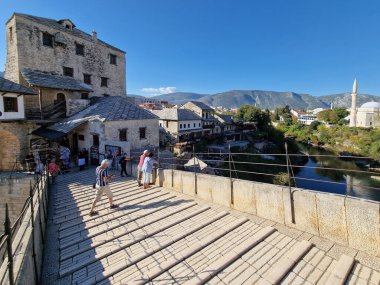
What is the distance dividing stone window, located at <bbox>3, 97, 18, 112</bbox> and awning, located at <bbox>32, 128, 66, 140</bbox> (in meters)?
2.33

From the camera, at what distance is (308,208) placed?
5.47m

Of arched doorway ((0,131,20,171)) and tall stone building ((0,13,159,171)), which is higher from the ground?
tall stone building ((0,13,159,171))

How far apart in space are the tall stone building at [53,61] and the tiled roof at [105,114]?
6.77 feet

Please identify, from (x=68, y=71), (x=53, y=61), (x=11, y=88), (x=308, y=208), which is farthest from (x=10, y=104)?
(x=308, y=208)

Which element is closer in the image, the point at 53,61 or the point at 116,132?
the point at 116,132

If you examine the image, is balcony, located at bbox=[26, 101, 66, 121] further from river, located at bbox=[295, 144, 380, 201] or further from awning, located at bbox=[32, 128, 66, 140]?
river, located at bbox=[295, 144, 380, 201]

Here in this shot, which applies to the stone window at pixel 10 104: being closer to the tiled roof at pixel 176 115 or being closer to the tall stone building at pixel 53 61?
the tall stone building at pixel 53 61

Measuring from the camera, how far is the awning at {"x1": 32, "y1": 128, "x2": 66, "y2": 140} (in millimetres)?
15677

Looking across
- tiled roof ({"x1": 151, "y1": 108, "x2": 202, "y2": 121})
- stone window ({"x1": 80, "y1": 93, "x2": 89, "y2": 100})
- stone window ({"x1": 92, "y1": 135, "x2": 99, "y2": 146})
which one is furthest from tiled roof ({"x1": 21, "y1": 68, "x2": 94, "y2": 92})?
tiled roof ({"x1": 151, "y1": 108, "x2": 202, "y2": 121})

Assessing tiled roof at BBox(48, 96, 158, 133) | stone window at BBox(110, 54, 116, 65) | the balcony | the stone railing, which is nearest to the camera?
the stone railing

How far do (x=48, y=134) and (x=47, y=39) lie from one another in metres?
11.2

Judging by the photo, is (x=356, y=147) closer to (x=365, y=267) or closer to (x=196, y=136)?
(x=196, y=136)

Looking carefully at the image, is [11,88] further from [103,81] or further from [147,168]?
[147,168]

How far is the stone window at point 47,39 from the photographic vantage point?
21.0m
